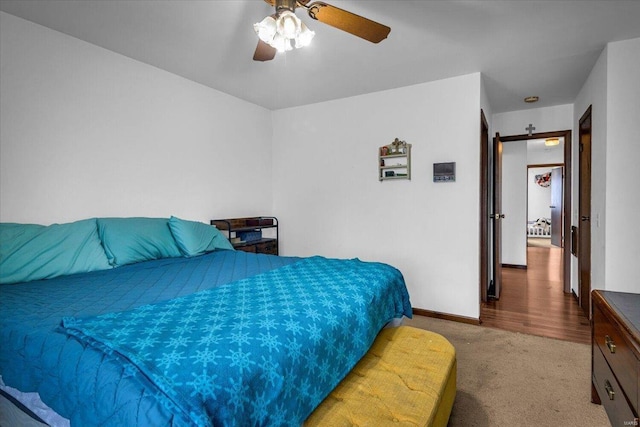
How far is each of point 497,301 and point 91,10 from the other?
4770mm

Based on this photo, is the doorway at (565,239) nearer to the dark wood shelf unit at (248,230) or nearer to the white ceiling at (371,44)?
Answer: the white ceiling at (371,44)

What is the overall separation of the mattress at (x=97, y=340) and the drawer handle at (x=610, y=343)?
1.05m

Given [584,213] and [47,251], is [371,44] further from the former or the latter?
[584,213]

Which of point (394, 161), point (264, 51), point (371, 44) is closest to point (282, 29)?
point (264, 51)

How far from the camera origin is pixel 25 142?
2.29 metres

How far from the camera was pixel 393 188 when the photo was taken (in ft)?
12.3

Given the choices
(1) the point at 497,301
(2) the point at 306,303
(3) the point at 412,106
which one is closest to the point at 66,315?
(2) the point at 306,303

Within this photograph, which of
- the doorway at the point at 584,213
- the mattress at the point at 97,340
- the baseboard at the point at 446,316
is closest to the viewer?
the mattress at the point at 97,340

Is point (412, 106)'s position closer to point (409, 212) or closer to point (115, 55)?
point (409, 212)

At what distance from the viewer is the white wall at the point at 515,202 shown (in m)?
5.90

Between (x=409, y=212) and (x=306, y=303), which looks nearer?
(x=306, y=303)

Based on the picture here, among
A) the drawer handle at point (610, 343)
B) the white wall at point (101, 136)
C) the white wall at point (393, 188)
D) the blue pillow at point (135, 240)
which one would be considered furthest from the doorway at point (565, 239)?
the blue pillow at point (135, 240)

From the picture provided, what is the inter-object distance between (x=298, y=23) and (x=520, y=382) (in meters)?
2.63

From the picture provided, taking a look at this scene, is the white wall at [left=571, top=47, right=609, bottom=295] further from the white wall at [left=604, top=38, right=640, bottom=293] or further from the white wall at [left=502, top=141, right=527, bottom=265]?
the white wall at [left=502, top=141, right=527, bottom=265]
